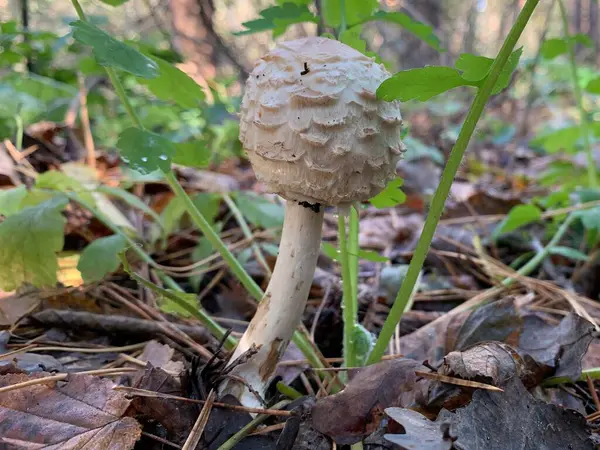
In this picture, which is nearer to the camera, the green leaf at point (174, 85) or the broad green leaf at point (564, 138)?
the green leaf at point (174, 85)

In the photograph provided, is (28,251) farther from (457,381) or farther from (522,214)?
(522,214)

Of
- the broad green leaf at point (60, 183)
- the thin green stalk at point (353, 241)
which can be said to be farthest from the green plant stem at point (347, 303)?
the broad green leaf at point (60, 183)

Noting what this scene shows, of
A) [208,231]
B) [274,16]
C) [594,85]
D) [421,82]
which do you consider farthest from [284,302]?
[594,85]

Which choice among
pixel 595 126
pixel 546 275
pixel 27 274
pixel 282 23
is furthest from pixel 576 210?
pixel 27 274

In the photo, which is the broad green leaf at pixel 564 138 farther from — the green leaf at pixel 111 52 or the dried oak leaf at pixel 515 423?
the green leaf at pixel 111 52

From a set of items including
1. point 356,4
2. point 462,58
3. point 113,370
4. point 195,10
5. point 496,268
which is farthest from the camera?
point 195,10

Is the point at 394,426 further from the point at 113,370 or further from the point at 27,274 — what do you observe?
the point at 27,274

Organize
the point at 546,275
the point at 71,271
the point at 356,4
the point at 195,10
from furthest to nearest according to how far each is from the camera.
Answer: the point at 195,10, the point at 546,275, the point at 71,271, the point at 356,4
